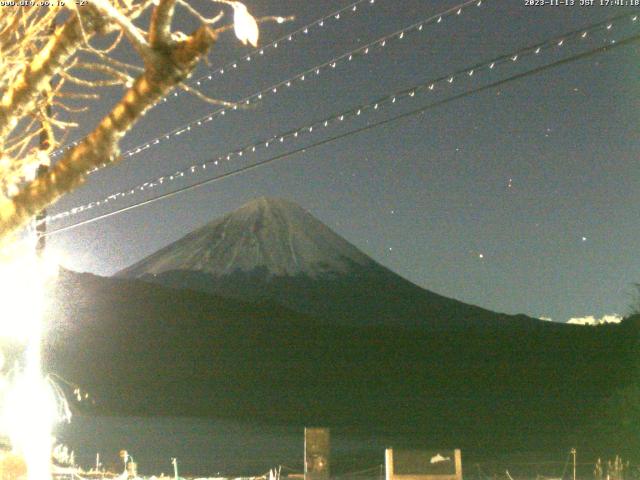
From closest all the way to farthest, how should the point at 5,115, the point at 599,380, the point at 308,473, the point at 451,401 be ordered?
the point at 5,115 < the point at 308,473 < the point at 599,380 < the point at 451,401

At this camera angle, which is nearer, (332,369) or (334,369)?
(332,369)

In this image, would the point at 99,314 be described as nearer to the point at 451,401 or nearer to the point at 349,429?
the point at 451,401

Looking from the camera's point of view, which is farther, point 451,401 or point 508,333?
point 508,333

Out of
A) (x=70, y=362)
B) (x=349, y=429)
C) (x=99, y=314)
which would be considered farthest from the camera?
(x=99, y=314)

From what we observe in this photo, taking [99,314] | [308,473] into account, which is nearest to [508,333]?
[99,314]

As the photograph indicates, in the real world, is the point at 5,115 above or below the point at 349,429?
above

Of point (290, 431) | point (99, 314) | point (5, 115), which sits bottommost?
point (290, 431)
